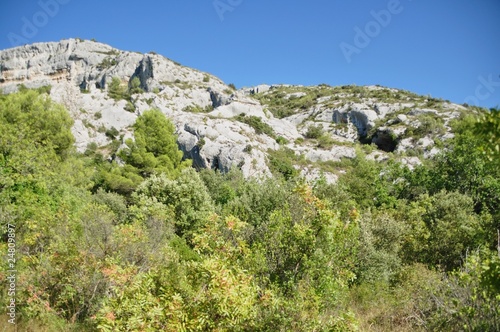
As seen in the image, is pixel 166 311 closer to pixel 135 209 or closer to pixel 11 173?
pixel 11 173

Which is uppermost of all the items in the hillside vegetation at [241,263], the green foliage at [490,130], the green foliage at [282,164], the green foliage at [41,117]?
the green foliage at [282,164]

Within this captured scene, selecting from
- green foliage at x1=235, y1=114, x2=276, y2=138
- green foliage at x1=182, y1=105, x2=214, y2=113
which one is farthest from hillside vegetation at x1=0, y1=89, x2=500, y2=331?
green foliage at x1=182, y1=105, x2=214, y2=113

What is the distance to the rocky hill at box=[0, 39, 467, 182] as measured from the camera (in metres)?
49.4

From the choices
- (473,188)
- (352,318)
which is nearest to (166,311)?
(352,318)

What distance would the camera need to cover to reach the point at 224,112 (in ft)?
220

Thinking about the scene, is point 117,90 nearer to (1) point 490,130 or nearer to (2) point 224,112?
(2) point 224,112

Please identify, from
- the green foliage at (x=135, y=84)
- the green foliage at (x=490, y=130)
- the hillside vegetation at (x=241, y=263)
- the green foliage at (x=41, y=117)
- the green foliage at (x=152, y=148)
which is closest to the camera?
the green foliage at (x=490, y=130)

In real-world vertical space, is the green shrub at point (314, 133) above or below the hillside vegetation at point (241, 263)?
above

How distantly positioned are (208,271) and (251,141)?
149ft

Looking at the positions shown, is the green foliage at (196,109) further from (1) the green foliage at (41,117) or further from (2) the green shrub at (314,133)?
(1) the green foliage at (41,117)

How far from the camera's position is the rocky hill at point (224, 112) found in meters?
49.4

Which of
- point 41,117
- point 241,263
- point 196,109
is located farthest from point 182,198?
point 196,109

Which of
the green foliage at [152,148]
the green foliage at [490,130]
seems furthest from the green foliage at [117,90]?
the green foliage at [490,130]

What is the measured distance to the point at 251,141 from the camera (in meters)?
50.5
